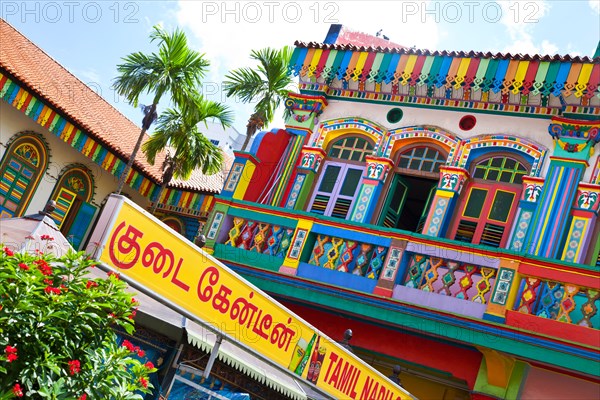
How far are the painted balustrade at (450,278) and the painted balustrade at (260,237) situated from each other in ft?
7.32

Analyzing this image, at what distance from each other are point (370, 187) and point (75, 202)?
1210cm

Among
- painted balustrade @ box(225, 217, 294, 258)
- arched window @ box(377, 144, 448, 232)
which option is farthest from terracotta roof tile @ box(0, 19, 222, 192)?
arched window @ box(377, 144, 448, 232)

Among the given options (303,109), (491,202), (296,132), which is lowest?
(491,202)

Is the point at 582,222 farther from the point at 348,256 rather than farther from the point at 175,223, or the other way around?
the point at 175,223

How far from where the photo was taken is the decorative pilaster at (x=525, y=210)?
13.1 meters

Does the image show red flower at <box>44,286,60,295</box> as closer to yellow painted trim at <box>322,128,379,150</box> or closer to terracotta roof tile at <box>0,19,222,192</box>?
yellow painted trim at <box>322,128,379,150</box>

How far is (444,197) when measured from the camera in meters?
13.9

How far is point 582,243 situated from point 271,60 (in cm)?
997

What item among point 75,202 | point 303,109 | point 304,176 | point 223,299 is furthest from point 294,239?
point 75,202

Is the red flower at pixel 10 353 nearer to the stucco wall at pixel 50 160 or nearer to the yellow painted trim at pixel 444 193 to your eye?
the yellow painted trim at pixel 444 193

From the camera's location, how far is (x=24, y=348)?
6.30 m

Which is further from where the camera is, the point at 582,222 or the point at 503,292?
the point at 582,222

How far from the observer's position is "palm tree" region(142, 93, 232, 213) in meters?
22.5

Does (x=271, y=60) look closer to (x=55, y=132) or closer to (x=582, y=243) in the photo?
(x=55, y=132)
